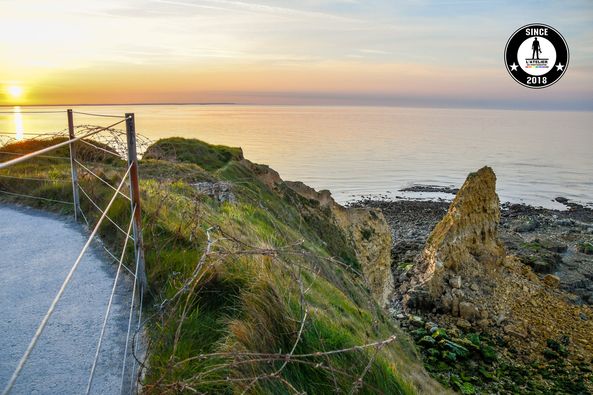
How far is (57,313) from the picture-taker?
468cm

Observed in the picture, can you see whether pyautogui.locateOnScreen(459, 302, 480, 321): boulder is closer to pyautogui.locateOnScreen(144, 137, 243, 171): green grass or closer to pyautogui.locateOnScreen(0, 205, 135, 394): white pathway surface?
pyautogui.locateOnScreen(144, 137, 243, 171): green grass

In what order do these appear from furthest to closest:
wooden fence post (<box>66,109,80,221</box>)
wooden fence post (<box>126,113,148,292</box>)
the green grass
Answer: the green grass → wooden fence post (<box>66,109,80,221</box>) → wooden fence post (<box>126,113,148,292</box>)

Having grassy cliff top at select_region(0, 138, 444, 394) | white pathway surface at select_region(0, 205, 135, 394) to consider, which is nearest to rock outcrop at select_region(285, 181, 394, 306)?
grassy cliff top at select_region(0, 138, 444, 394)

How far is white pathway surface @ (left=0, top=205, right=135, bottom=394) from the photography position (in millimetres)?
3602

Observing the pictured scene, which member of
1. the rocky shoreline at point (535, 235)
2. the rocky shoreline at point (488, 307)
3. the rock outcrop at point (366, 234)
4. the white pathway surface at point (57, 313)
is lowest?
the rocky shoreline at point (535, 235)

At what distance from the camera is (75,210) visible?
327 inches

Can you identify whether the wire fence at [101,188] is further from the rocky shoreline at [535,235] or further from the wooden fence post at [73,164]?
the rocky shoreline at [535,235]

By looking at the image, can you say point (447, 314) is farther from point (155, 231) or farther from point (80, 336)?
point (80, 336)

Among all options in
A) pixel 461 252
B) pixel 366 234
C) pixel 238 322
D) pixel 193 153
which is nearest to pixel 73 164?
pixel 238 322

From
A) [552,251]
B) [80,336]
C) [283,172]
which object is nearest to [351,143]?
[283,172]

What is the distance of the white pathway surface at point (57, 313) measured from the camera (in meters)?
3.60

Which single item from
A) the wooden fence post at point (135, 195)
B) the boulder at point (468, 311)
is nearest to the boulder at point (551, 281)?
the boulder at point (468, 311)

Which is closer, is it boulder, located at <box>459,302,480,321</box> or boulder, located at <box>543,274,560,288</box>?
boulder, located at <box>459,302,480,321</box>

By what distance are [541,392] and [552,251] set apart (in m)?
20.4
